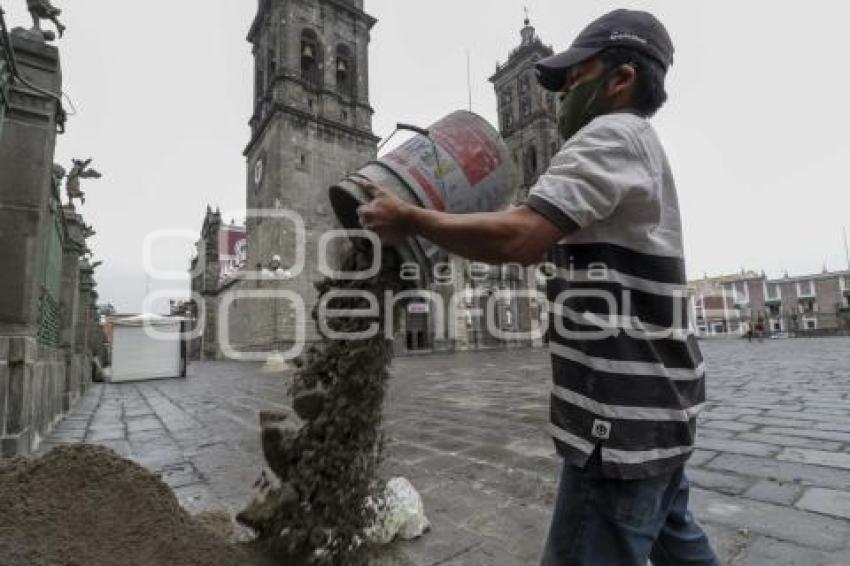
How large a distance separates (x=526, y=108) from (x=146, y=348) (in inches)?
1378

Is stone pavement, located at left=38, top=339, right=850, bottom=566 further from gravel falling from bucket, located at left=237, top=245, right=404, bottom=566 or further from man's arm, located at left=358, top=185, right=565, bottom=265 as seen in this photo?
man's arm, located at left=358, top=185, right=565, bottom=265

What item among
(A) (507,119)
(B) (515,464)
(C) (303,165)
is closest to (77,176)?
(B) (515,464)

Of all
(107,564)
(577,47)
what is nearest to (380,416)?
(107,564)

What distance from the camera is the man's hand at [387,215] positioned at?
1.08 m

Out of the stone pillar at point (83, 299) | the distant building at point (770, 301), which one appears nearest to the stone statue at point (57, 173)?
the stone pillar at point (83, 299)

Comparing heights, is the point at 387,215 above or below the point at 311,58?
below

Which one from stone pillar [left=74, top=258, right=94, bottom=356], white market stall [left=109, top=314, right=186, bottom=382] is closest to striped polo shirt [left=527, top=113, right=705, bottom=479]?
stone pillar [left=74, top=258, right=94, bottom=356]

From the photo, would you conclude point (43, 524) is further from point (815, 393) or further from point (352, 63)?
point (352, 63)

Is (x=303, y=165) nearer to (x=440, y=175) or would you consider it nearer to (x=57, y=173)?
(x=57, y=173)

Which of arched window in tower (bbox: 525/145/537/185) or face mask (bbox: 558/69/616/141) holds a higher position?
arched window in tower (bbox: 525/145/537/185)

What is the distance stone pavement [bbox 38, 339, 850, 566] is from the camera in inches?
79.4

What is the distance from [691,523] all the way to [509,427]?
3.26 m

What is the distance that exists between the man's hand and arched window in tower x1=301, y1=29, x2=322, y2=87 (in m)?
26.8

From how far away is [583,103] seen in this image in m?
1.18
